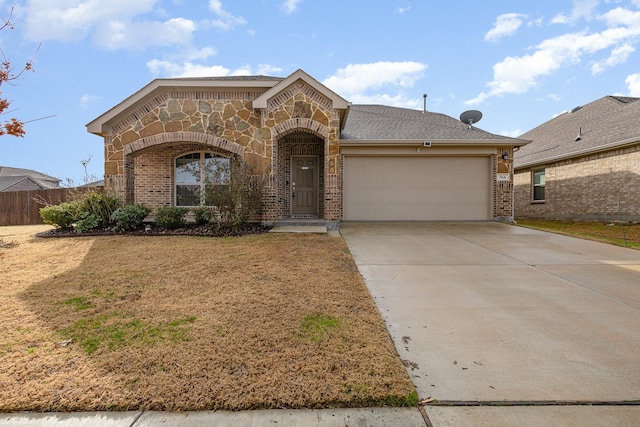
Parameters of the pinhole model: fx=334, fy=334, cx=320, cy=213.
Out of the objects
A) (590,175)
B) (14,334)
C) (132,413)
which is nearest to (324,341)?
(132,413)

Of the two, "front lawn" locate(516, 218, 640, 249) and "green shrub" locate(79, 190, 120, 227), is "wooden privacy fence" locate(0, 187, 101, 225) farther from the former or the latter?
"front lawn" locate(516, 218, 640, 249)

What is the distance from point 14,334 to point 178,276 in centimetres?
202

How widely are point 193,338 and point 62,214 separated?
28.5 feet

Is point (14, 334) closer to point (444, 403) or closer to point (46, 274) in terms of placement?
point (46, 274)

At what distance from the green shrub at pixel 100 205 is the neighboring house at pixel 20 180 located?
80.2 feet

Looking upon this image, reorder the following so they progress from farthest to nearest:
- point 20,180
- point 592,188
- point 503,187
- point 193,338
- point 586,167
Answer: point 20,180 → point 586,167 → point 592,188 → point 503,187 → point 193,338

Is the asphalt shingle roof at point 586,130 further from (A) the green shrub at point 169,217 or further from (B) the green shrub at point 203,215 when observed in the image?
(A) the green shrub at point 169,217

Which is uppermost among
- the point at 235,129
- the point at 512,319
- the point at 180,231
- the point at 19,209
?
the point at 235,129

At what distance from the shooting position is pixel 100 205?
9.46 m

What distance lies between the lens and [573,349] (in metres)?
2.94

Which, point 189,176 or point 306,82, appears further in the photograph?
point 189,176

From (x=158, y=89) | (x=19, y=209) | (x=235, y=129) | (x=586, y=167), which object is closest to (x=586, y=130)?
(x=586, y=167)

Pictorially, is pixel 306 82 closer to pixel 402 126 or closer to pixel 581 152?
pixel 402 126

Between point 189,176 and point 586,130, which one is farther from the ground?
point 586,130
